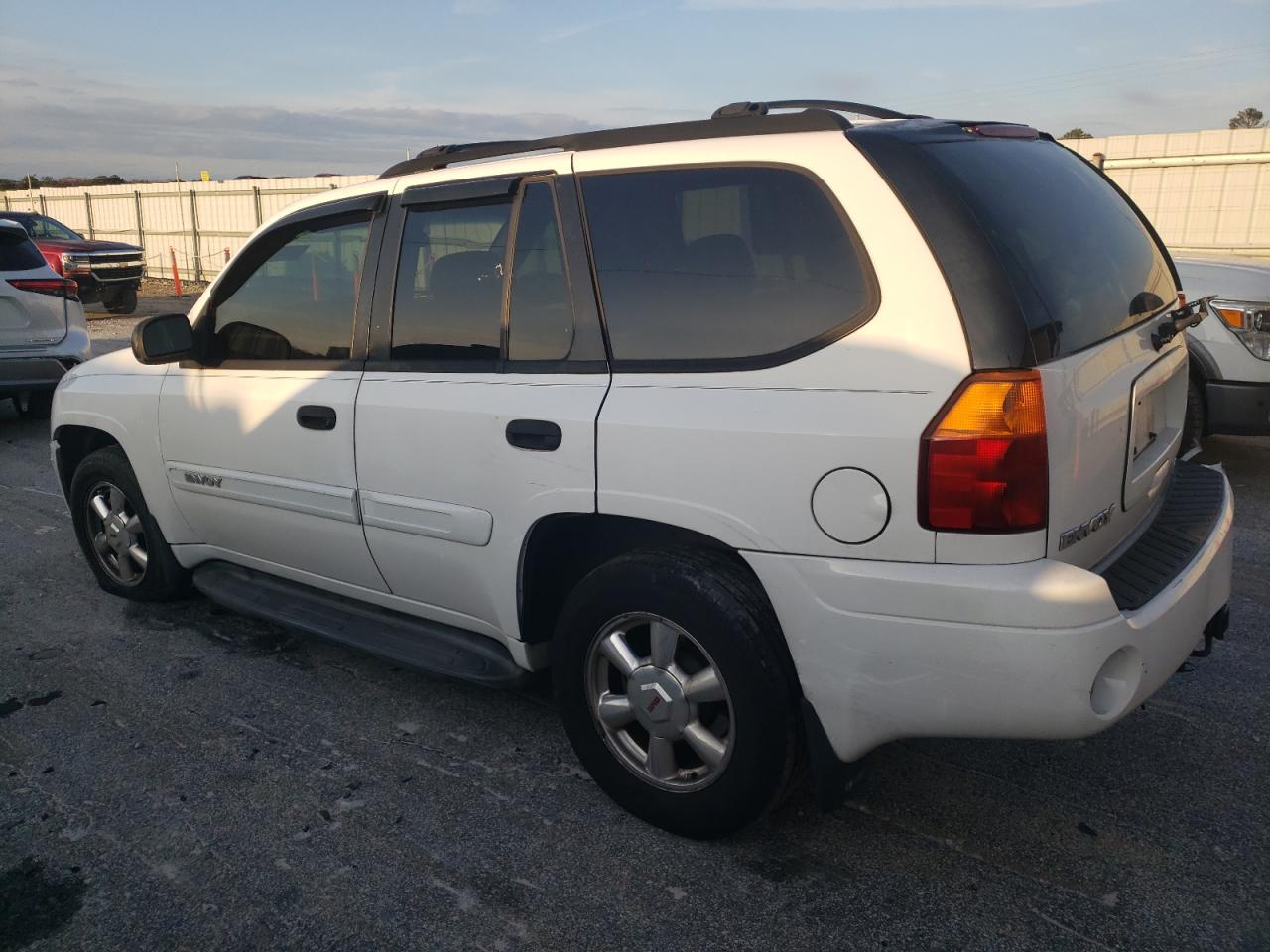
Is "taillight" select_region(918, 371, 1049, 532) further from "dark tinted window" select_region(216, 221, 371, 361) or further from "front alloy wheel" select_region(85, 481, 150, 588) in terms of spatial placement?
"front alloy wheel" select_region(85, 481, 150, 588)

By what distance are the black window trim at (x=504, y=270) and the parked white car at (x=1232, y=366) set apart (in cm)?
438

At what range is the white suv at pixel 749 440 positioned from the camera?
223cm

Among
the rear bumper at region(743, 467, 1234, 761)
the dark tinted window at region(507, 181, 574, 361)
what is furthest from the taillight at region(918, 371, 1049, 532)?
A: the dark tinted window at region(507, 181, 574, 361)

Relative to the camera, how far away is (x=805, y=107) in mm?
3158

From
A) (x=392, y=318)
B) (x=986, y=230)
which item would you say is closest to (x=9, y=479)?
(x=392, y=318)

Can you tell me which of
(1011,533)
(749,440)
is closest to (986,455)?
(1011,533)

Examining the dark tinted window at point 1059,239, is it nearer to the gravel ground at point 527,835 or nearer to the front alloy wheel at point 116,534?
the gravel ground at point 527,835

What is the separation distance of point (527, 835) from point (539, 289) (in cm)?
→ 154

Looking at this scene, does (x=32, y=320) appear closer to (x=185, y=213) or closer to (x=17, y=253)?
(x=17, y=253)

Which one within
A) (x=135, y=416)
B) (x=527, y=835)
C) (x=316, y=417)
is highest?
(x=316, y=417)

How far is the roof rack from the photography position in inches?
101

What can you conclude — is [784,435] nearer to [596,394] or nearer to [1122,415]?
[596,394]

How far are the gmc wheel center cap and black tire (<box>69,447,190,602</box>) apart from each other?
8.49ft

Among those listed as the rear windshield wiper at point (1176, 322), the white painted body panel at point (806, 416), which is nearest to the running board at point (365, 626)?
the white painted body panel at point (806, 416)
